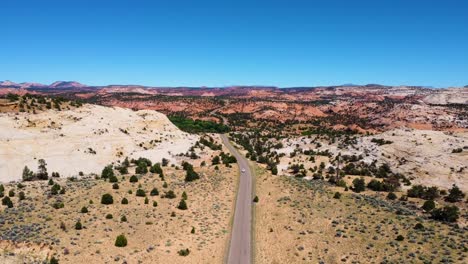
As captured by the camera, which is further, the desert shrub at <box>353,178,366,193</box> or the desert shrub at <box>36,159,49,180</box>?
the desert shrub at <box>36,159,49,180</box>

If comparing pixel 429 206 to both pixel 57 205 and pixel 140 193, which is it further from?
pixel 57 205

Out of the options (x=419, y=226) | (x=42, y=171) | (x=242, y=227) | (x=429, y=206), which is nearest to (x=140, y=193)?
(x=242, y=227)

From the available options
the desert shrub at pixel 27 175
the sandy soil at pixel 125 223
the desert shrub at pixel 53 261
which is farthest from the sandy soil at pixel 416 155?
the desert shrub at pixel 53 261

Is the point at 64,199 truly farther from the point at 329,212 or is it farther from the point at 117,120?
the point at 117,120

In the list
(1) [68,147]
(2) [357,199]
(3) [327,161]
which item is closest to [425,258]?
(2) [357,199]

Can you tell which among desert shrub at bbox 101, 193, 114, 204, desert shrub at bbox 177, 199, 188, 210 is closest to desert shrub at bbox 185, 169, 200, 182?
desert shrub at bbox 177, 199, 188, 210

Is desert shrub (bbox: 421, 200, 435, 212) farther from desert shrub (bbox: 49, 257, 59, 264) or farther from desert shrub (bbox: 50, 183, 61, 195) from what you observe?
desert shrub (bbox: 50, 183, 61, 195)

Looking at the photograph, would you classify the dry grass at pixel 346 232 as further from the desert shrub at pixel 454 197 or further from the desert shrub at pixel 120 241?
the desert shrub at pixel 120 241
